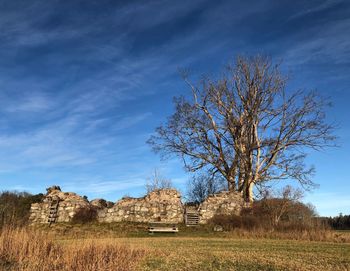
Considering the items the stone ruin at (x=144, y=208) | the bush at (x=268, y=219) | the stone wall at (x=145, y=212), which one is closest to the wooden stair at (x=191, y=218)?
the stone ruin at (x=144, y=208)

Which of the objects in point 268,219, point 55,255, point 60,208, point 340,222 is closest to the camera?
point 55,255

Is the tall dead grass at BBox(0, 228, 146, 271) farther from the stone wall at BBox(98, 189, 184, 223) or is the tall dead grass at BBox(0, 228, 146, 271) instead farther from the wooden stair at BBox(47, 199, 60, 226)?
the wooden stair at BBox(47, 199, 60, 226)

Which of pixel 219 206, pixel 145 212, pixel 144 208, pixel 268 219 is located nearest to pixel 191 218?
pixel 219 206

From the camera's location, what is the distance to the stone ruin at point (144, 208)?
25984 millimetres

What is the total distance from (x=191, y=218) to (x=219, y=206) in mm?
2419

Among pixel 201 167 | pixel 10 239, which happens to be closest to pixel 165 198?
pixel 201 167

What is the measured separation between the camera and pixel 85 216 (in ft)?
85.7

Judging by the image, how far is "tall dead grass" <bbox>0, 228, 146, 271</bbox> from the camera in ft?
24.1

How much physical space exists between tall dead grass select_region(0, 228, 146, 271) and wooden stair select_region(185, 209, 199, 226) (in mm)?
15606

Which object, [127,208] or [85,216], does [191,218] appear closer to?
[127,208]

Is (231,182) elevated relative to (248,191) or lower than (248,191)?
elevated

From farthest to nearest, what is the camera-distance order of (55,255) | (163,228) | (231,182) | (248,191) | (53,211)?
(231,182) < (248,191) < (53,211) < (163,228) < (55,255)

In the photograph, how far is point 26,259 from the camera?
7.75m

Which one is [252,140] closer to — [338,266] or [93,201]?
[93,201]
